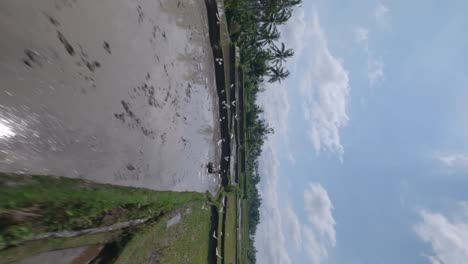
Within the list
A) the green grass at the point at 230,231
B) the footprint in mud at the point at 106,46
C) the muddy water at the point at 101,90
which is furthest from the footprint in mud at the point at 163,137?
the green grass at the point at 230,231

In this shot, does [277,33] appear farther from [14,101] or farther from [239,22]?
[14,101]

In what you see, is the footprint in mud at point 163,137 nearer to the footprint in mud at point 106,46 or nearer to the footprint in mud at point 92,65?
the footprint in mud at point 106,46

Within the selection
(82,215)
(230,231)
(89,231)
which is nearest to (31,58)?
(82,215)

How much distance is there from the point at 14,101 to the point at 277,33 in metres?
15.5

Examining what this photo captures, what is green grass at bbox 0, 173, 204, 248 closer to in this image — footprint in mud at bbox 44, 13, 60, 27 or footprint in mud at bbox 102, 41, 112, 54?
footprint in mud at bbox 44, 13, 60, 27

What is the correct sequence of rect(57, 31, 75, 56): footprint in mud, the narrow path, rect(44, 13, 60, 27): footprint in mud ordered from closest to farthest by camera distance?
the narrow path < rect(44, 13, 60, 27): footprint in mud < rect(57, 31, 75, 56): footprint in mud

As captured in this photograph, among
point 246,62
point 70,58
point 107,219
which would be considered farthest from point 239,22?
point 107,219

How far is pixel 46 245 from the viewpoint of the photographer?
15.3 feet

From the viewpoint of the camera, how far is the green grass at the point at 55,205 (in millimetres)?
3895

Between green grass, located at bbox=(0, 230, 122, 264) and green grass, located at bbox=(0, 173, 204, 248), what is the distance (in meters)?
0.17

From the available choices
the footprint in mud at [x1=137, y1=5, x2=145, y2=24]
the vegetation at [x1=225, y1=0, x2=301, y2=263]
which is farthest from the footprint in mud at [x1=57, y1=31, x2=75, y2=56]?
the vegetation at [x1=225, y1=0, x2=301, y2=263]

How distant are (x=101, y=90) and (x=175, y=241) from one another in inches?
233

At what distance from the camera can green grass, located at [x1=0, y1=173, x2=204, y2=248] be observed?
3895 millimetres

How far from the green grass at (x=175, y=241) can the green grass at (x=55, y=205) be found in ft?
2.62
